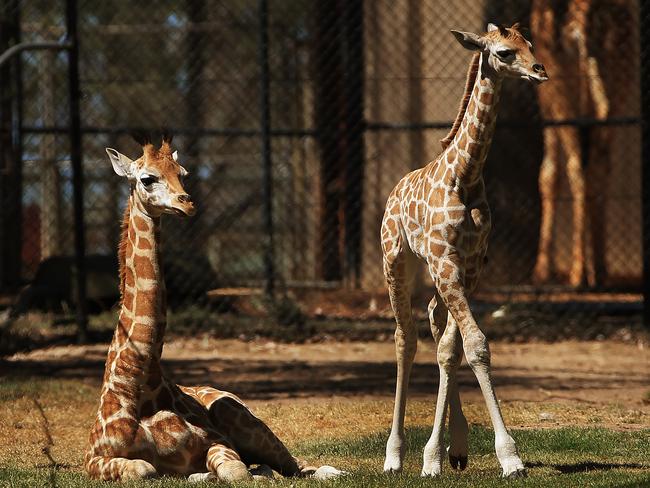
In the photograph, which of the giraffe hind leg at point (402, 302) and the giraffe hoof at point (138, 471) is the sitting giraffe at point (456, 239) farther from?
the giraffe hoof at point (138, 471)

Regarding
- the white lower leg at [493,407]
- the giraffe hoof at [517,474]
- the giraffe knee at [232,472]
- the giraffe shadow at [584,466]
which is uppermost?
the white lower leg at [493,407]

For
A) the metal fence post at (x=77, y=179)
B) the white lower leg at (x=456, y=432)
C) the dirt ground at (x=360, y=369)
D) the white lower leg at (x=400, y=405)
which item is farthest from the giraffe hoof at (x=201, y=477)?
the metal fence post at (x=77, y=179)

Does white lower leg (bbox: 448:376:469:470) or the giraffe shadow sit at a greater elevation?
white lower leg (bbox: 448:376:469:470)

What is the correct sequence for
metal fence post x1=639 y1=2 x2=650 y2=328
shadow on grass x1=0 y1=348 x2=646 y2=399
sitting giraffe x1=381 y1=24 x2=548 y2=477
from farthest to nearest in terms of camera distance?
metal fence post x1=639 y1=2 x2=650 y2=328
shadow on grass x1=0 y1=348 x2=646 y2=399
sitting giraffe x1=381 y1=24 x2=548 y2=477

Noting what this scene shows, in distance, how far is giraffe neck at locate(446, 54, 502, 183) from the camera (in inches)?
237

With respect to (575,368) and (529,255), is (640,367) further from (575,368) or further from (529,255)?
(529,255)

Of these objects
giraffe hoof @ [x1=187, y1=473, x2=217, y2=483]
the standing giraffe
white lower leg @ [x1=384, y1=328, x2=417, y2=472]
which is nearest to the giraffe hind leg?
white lower leg @ [x1=384, y1=328, x2=417, y2=472]

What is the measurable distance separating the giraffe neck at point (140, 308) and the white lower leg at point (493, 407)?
1.48 m

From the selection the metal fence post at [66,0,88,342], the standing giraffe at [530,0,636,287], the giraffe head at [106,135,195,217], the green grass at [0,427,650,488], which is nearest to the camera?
the green grass at [0,427,650,488]

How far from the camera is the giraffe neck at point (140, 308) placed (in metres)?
5.73

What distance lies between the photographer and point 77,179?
11.5 meters

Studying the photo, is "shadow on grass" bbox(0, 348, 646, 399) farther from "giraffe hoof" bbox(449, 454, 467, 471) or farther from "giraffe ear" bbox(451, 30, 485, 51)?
"giraffe ear" bbox(451, 30, 485, 51)

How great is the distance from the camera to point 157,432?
5.63 m

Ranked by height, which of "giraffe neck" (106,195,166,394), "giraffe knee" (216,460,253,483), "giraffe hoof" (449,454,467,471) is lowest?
"giraffe hoof" (449,454,467,471)
